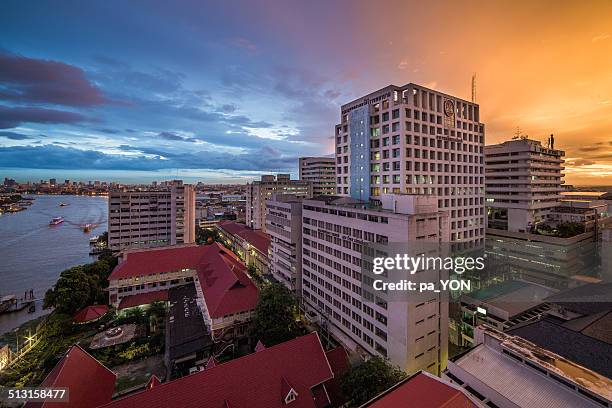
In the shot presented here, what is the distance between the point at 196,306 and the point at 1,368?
2337cm

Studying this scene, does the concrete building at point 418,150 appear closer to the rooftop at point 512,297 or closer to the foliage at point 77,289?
the rooftop at point 512,297

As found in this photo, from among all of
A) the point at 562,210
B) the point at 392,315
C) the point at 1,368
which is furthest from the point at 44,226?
the point at 562,210

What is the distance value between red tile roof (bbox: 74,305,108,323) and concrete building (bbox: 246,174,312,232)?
60.5 m

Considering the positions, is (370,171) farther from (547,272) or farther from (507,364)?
(547,272)

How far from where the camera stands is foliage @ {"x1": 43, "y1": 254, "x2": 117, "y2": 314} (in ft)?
147

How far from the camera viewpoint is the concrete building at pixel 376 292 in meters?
27.2

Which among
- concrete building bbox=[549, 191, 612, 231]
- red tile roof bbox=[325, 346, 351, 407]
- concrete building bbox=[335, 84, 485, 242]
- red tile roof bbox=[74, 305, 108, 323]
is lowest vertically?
red tile roof bbox=[74, 305, 108, 323]

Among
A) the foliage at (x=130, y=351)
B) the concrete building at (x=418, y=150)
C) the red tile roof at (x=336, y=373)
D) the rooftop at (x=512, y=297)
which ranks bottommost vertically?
the foliage at (x=130, y=351)

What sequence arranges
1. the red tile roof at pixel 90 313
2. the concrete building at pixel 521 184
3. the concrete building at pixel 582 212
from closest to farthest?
the red tile roof at pixel 90 313
the concrete building at pixel 521 184
the concrete building at pixel 582 212

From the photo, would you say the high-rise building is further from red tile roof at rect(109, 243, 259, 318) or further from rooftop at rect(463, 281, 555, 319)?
rooftop at rect(463, 281, 555, 319)

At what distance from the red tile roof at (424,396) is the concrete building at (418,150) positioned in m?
29.7

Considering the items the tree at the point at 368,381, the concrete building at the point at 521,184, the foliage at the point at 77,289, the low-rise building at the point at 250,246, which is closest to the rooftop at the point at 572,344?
the tree at the point at 368,381

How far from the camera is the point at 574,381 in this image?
58.2ft

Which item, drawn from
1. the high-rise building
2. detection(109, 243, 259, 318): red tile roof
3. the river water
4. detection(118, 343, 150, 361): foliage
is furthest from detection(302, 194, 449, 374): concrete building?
the high-rise building
